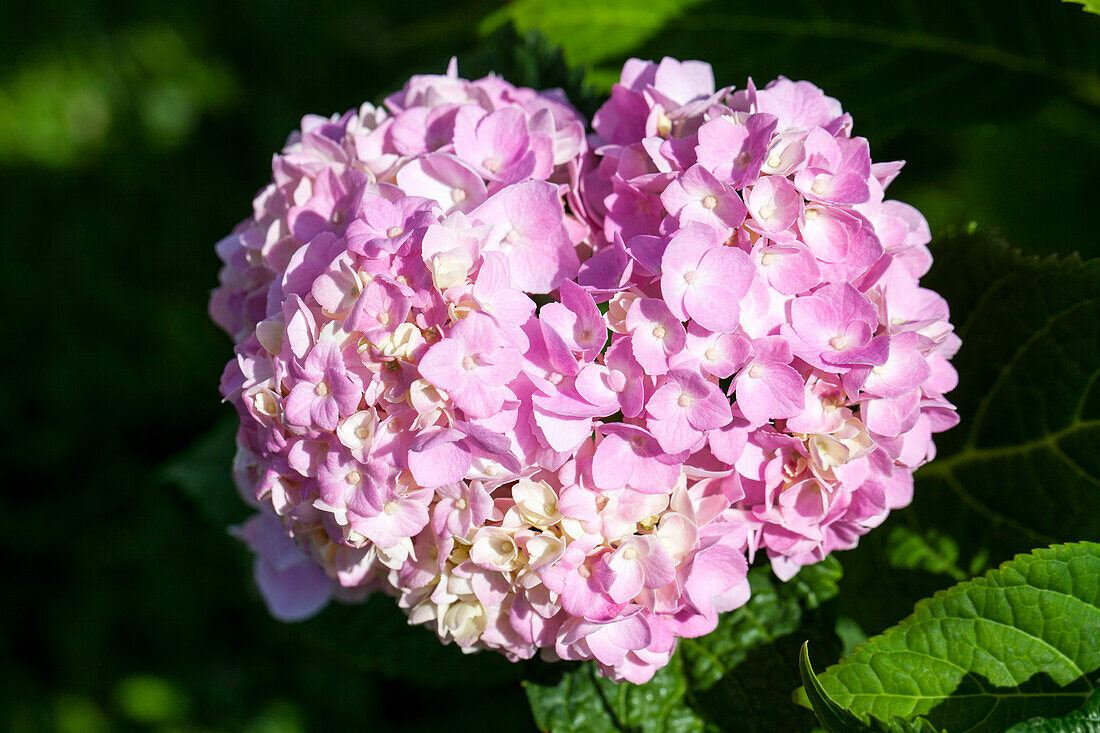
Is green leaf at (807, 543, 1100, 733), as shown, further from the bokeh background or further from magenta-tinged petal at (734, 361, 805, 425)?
the bokeh background

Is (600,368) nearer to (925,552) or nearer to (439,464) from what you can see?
(439,464)

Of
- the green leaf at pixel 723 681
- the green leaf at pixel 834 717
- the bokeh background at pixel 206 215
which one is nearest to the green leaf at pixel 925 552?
the green leaf at pixel 723 681

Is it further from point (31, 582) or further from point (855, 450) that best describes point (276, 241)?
point (31, 582)

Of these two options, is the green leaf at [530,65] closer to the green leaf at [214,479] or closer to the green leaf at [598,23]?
the green leaf at [598,23]

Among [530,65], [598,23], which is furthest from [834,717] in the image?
[598,23]

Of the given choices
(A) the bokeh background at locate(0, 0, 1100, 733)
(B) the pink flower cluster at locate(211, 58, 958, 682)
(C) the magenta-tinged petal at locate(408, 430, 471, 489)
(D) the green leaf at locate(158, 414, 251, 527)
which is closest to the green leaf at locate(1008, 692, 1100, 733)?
(B) the pink flower cluster at locate(211, 58, 958, 682)
